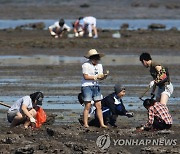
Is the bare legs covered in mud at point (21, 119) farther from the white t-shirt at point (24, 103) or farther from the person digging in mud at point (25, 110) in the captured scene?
the white t-shirt at point (24, 103)

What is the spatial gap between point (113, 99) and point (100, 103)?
293 mm

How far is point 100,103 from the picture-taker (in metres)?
17.1

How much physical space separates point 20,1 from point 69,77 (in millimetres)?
39105

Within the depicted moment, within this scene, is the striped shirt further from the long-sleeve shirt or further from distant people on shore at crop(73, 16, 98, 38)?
distant people on shore at crop(73, 16, 98, 38)

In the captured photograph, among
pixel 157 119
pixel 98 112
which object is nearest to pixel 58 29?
pixel 98 112

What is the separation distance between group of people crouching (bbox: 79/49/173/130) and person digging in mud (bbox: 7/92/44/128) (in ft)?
3.13

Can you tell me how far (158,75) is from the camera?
680 inches

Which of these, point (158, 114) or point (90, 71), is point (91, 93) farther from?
point (158, 114)

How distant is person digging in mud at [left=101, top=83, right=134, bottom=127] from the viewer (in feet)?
56.1

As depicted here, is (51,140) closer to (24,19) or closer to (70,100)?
(70,100)

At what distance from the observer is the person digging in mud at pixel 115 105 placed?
17.1m

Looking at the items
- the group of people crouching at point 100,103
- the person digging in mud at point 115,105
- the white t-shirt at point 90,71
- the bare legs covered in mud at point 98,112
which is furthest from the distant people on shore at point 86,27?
the bare legs covered in mud at point 98,112

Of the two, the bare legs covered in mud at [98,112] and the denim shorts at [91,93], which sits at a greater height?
the denim shorts at [91,93]

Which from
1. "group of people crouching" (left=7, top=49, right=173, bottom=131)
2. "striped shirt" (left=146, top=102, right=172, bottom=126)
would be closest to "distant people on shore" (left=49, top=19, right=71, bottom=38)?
"group of people crouching" (left=7, top=49, right=173, bottom=131)
